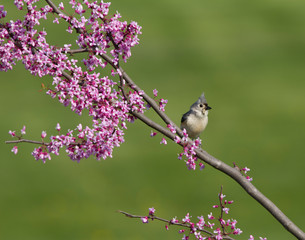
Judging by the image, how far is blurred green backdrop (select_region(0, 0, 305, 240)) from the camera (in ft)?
47.0

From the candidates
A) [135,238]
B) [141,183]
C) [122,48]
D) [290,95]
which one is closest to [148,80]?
[290,95]

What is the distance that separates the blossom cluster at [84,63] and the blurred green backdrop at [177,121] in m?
8.28

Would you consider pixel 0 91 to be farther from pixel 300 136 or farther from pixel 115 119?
pixel 115 119

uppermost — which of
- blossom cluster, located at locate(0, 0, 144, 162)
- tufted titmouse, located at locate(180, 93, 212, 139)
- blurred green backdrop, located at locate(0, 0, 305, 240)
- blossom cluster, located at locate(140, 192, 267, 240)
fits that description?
blurred green backdrop, located at locate(0, 0, 305, 240)

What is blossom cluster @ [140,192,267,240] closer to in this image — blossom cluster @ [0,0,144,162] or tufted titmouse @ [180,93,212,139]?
blossom cluster @ [0,0,144,162]

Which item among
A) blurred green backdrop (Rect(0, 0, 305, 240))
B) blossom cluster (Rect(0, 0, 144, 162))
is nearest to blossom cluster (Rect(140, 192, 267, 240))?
blossom cluster (Rect(0, 0, 144, 162))

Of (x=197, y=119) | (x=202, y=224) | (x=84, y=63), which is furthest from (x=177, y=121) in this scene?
(x=84, y=63)

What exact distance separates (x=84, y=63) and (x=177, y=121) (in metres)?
13.8

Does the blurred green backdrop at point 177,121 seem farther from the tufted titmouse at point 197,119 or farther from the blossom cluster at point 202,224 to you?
the blossom cluster at point 202,224

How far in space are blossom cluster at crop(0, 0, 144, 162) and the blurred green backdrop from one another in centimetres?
828

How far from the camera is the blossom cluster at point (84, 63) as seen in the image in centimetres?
522

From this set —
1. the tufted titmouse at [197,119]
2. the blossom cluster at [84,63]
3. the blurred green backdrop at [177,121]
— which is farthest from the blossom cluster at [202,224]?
the blurred green backdrop at [177,121]

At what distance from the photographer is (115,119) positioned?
17.9 feet

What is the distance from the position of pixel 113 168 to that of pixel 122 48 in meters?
11.4
